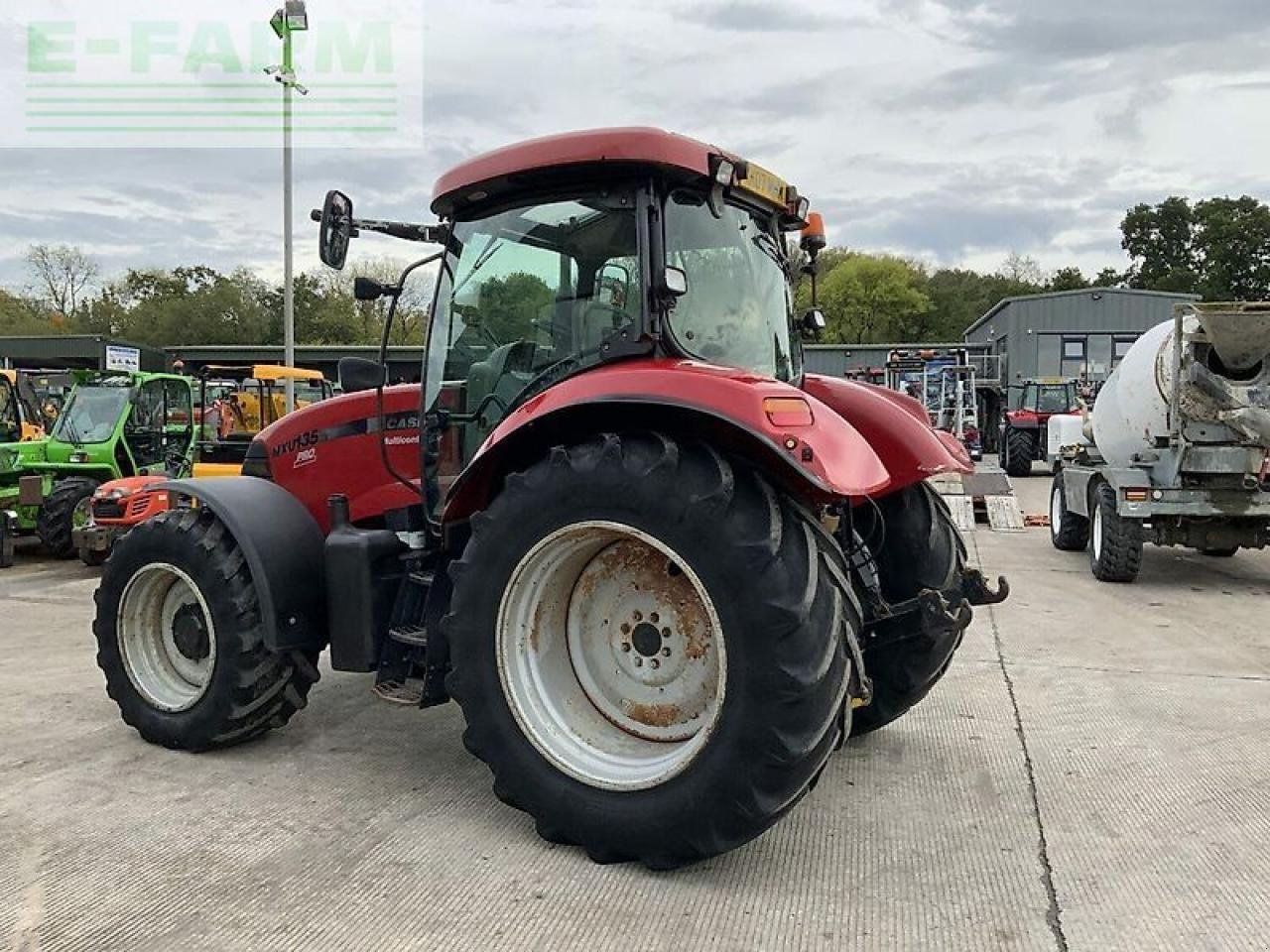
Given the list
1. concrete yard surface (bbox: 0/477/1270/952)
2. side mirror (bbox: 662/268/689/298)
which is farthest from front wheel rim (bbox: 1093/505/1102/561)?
side mirror (bbox: 662/268/689/298)

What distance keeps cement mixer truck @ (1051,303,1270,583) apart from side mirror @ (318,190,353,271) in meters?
7.16

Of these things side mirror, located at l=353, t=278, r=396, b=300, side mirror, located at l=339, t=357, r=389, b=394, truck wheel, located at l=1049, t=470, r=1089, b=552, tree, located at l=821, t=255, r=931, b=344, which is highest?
tree, located at l=821, t=255, r=931, b=344

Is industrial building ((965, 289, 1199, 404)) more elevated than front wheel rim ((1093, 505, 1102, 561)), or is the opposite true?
industrial building ((965, 289, 1199, 404))

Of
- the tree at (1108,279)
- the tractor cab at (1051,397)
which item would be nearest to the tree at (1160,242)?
the tree at (1108,279)

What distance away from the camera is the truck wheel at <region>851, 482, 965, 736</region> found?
4.13m

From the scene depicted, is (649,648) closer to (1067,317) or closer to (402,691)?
(402,691)

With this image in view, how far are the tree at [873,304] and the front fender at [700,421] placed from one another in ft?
187

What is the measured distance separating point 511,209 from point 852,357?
117 feet

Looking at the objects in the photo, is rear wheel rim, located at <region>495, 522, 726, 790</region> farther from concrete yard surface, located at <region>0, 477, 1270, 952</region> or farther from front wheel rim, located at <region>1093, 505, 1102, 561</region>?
front wheel rim, located at <region>1093, 505, 1102, 561</region>

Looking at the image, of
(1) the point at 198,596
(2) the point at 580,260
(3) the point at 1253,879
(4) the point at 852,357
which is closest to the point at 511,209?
(2) the point at 580,260

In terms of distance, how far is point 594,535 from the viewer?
3.25m

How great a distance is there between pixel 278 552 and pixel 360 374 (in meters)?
0.80

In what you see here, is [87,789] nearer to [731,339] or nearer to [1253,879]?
[731,339]

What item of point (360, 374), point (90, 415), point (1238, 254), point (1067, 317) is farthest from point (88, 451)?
point (1238, 254)
